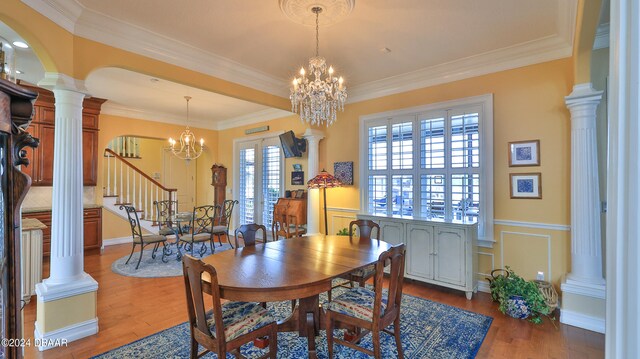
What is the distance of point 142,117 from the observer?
658 centimetres

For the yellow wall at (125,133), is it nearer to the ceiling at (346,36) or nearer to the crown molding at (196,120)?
the crown molding at (196,120)

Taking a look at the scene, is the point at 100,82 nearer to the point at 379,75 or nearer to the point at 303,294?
the point at 379,75

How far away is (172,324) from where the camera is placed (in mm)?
2928

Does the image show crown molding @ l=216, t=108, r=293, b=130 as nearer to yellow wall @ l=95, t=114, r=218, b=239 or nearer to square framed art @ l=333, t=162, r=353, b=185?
yellow wall @ l=95, t=114, r=218, b=239

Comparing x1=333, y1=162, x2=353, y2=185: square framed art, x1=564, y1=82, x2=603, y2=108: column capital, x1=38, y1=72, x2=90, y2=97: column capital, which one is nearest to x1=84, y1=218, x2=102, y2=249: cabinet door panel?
x1=38, y1=72, x2=90, y2=97: column capital

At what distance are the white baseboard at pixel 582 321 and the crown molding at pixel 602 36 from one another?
2.61 metres

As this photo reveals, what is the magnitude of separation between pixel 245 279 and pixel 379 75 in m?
3.38

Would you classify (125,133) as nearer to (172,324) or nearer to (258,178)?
(258,178)

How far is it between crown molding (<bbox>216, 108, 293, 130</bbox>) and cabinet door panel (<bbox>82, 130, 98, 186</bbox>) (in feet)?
8.80

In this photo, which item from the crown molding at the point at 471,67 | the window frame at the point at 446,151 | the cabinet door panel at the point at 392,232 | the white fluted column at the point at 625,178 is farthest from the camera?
the cabinet door panel at the point at 392,232

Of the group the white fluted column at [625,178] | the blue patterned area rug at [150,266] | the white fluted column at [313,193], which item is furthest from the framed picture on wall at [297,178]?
the white fluted column at [625,178]

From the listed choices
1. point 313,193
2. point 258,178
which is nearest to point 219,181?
point 258,178

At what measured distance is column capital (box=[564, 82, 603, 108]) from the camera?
282cm

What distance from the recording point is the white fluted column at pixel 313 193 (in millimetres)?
5133
